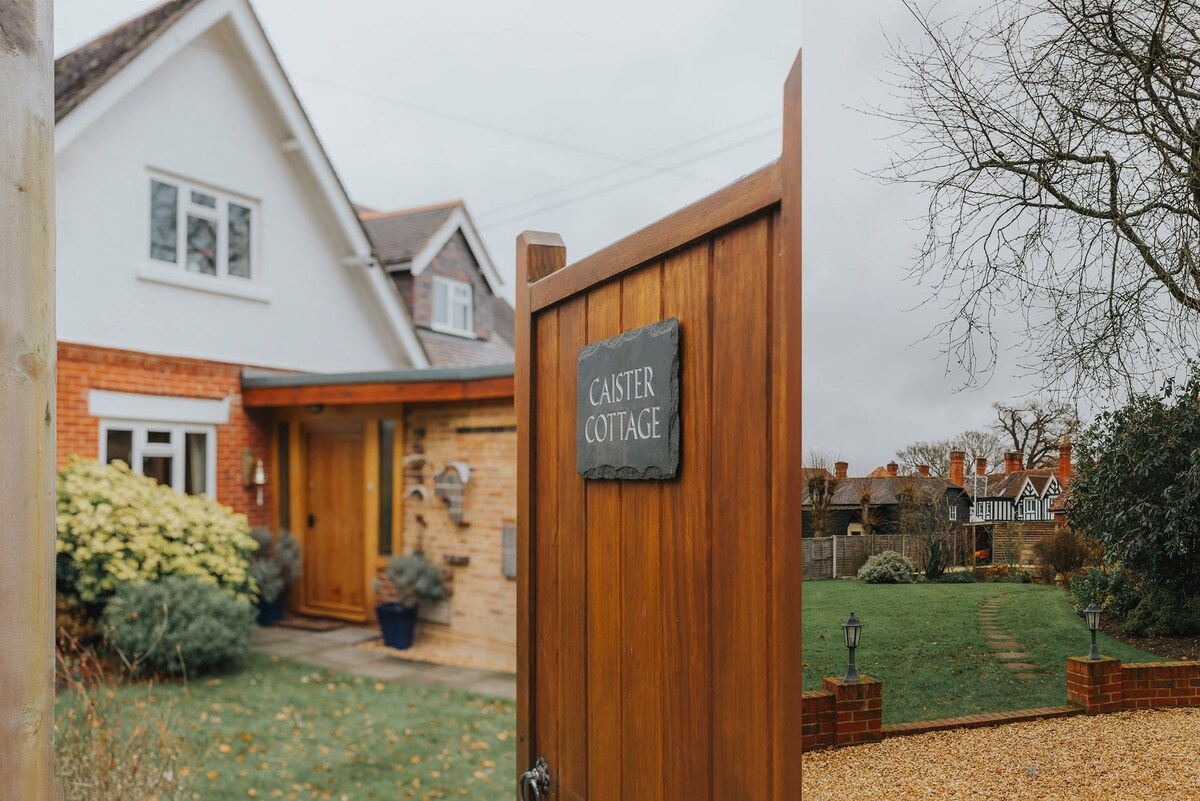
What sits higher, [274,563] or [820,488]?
[820,488]

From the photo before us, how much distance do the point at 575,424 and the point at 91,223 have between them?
293 inches

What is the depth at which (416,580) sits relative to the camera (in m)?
8.02

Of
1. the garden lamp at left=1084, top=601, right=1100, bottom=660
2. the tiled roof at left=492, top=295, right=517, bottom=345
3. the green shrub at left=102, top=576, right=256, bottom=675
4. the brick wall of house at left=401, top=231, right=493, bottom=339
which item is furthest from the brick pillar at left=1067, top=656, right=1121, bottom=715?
the tiled roof at left=492, top=295, right=517, bottom=345

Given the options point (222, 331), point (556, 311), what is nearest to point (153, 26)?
point (222, 331)

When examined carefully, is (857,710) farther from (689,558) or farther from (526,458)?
(526,458)

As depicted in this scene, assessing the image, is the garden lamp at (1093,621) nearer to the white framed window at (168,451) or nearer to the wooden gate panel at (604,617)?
the wooden gate panel at (604,617)

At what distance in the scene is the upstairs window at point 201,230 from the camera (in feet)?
27.3

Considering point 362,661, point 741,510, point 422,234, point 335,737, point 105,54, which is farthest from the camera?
point 422,234

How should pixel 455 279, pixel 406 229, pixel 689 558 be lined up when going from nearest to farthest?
pixel 689 558 → pixel 406 229 → pixel 455 279

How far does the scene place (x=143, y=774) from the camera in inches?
134

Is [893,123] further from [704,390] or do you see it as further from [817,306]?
[704,390]

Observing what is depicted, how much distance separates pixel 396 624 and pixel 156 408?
2964mm

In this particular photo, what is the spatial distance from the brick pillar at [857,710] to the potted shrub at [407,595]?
7367mm

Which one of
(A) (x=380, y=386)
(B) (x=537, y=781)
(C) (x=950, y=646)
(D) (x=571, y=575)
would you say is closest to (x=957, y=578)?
(C) (x=950, y=646)
